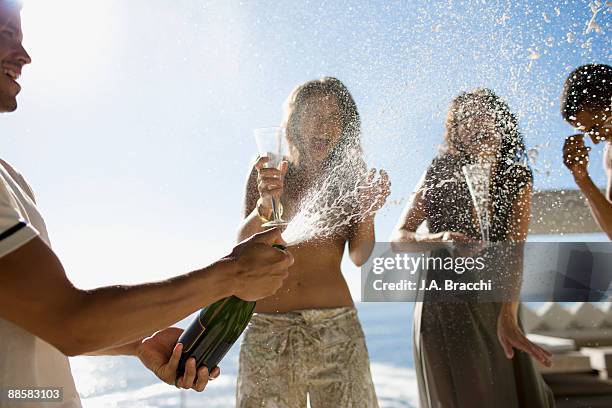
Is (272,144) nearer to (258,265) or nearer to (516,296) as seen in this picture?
(258,265)

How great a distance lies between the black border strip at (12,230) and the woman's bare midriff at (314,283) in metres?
1.02

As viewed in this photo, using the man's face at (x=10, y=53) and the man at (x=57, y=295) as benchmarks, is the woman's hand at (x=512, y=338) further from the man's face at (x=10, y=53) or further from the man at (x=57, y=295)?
the man's face at (x=10, y=53)

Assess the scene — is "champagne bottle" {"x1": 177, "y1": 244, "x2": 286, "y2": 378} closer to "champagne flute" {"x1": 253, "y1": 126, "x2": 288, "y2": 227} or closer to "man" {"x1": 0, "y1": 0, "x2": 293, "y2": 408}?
"man" {"x1": 0, "y1": 0, "x2": 293, "y2": 408}

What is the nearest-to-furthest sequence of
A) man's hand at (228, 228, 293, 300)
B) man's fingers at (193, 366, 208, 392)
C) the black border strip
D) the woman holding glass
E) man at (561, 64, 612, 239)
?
the black border strip
man's hand at (228, 228, 293, 300)
man's fingers at (193, 366, 208, 392)
the woman holding glass
man at (561, 64, 612, 239)

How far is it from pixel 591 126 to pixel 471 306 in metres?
0.71

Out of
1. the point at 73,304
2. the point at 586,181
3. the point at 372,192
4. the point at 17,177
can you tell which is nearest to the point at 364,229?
the point at 372,192

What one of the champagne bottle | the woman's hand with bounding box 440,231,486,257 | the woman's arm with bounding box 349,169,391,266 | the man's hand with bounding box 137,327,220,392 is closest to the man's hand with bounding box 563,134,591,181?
the woman's hand with bounding box 440,231,486,257

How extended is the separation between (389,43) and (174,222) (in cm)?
908

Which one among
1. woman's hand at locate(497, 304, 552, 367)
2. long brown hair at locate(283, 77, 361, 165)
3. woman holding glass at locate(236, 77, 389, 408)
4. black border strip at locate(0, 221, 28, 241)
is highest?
long brown hair at locate(283, 77, 361, 165)

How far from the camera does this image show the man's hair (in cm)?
196

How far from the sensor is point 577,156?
6.44 ft

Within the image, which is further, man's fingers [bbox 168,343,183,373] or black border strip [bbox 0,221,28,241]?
man's fingers [bbox 168,343,183,373]

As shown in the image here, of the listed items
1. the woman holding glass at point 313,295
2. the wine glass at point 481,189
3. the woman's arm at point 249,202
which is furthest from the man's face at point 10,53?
the wine glass at point 481,189

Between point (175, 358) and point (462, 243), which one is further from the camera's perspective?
point (462, 243)
